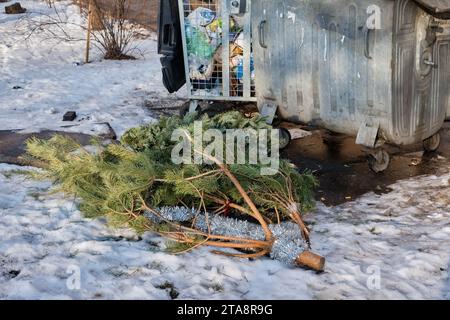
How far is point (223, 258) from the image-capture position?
3.51 m

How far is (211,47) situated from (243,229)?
3038 millimetres

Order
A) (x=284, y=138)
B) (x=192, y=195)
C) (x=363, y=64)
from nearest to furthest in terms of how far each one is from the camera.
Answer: (x=192, y=195)
(x=363, y=64)
(x=284, y=138)

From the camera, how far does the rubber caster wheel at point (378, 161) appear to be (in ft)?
16.7

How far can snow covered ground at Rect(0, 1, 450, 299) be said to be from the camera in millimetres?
3123

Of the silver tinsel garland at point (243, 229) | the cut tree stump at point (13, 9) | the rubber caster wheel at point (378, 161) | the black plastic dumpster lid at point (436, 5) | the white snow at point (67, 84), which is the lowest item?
the silver tinsel garland at point (243, 229)

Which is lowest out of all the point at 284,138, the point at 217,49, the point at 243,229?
the point at 243,229

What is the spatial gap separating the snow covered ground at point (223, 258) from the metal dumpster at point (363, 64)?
593 mm

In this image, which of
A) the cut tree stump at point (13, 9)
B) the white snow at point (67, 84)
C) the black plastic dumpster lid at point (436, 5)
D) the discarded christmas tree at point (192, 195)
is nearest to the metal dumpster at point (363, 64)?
the black plastic dumpster lid at point (436, 5)

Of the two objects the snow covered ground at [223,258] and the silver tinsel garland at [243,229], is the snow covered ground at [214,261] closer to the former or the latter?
the snow covered ground at [223,258]

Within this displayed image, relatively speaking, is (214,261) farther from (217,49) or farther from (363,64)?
(217,49)

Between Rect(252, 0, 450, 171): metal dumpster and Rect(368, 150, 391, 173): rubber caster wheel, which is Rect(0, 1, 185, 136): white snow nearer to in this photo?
Rect(252, 0, 450, 171): metal dumpster

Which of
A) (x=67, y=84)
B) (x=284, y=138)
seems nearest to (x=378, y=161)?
(x=284, y=138)

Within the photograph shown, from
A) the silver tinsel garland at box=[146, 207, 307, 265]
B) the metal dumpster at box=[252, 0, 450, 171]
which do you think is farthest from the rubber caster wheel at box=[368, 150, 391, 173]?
the silver tinsel garland at box=[146, 207, 307, 265]
